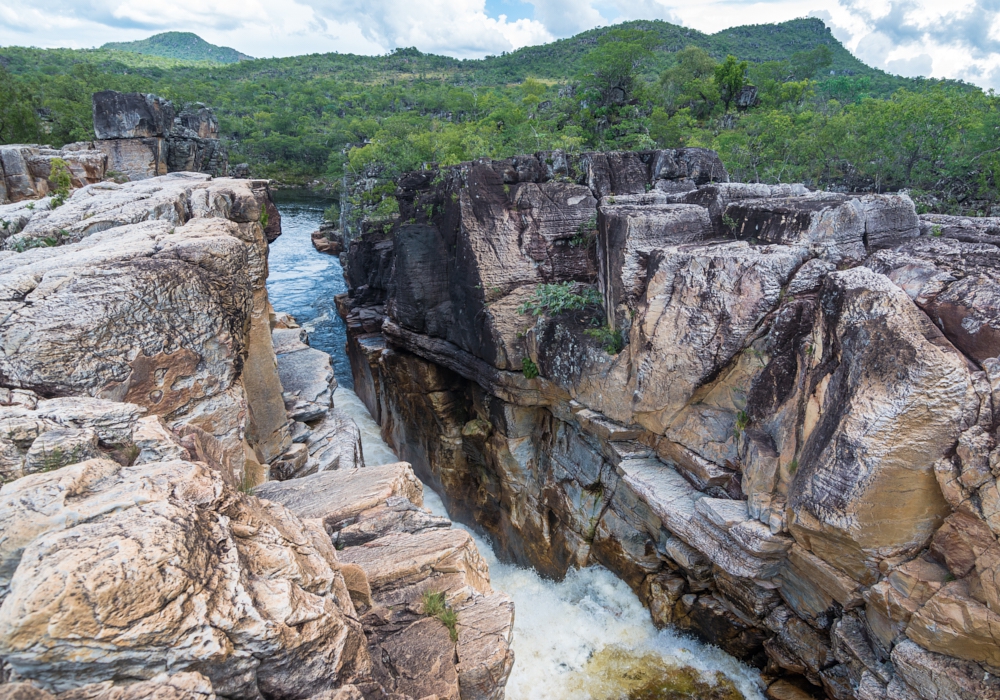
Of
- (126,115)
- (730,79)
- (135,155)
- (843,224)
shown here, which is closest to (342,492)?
(843,224)

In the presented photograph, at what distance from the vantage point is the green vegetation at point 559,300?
1257cm

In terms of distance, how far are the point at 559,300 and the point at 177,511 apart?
9.95 metres

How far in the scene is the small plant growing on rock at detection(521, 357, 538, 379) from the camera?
41.6 feet

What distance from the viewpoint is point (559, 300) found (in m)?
12.7

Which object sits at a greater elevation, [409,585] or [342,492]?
[342,492]

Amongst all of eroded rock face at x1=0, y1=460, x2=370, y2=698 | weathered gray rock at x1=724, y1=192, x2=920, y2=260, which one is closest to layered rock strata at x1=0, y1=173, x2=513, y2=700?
eroded rock face at x1=0, y1=460, x2=370, y2=698

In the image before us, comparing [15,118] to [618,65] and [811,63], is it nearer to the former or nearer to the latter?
[618,65]

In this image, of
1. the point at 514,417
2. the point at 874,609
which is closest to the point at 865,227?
the point at 874,609

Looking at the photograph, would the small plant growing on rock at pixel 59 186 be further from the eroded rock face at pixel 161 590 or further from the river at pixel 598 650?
the river at pixel 598 650

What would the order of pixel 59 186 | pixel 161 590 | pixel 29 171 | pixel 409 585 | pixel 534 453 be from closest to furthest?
pixel 161 590 → pixel 409 585 → pixel 59 186 → pixel 534 453 → pixel 29 171

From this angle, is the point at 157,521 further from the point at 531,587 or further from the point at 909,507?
the point at 531,587

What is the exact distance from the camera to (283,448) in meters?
10.6

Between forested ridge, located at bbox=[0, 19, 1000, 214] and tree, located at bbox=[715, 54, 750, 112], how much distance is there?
106mm

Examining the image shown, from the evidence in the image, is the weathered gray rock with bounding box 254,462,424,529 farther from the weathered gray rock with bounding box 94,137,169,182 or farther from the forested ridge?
the weathered gray rock with bounding box 94,137,169,182
